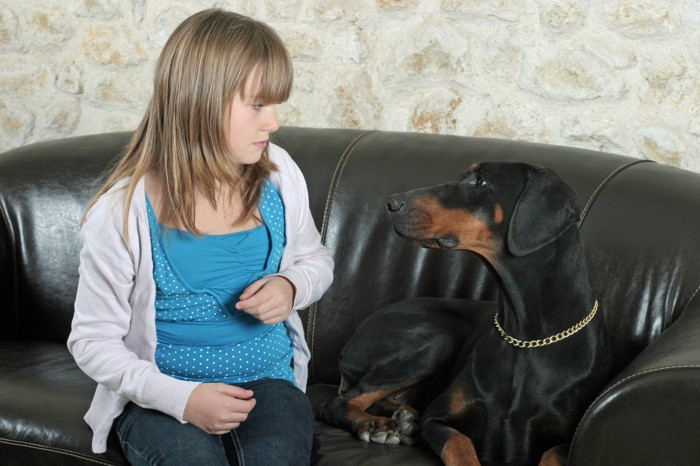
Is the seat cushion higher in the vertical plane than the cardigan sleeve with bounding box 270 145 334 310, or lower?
lower

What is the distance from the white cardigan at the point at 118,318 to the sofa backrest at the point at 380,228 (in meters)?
0.60

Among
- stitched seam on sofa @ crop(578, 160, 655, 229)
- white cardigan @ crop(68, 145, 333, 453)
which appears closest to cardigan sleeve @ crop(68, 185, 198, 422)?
white cardigan @ crop(68, 145, 333, 453)

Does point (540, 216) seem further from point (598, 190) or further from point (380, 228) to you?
point (380, 228)

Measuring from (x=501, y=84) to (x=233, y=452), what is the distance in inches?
65.2

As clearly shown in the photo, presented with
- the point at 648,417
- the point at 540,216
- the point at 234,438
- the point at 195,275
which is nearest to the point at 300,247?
the point at 195,275

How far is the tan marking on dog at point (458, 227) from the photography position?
2.07 m

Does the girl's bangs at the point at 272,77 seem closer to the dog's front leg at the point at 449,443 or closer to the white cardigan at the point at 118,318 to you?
the white cardigan at the point at 118,318

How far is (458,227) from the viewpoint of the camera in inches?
Result: 81.9

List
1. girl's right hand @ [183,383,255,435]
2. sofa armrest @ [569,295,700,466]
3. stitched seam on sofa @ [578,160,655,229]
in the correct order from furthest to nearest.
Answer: stitched seam on sofa @ [578,160,655,229], girl's right hand @ [183,383,255,435], sofa armrest @ [569,295,700,466]

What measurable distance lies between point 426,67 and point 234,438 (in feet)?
5.43

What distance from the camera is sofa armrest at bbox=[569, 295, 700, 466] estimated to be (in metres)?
1.73

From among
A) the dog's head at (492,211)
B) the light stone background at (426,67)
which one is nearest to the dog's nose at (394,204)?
the dog's head at (492,211)

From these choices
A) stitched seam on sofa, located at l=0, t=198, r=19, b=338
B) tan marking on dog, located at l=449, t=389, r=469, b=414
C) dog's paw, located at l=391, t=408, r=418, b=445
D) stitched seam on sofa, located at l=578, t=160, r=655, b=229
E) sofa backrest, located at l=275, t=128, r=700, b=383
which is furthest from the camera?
stitched seam on sofa, located at l=0, t=198, r=19, b=338

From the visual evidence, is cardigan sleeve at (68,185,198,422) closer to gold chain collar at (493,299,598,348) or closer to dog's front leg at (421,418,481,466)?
dog's front leg at (421,418,481,466)
